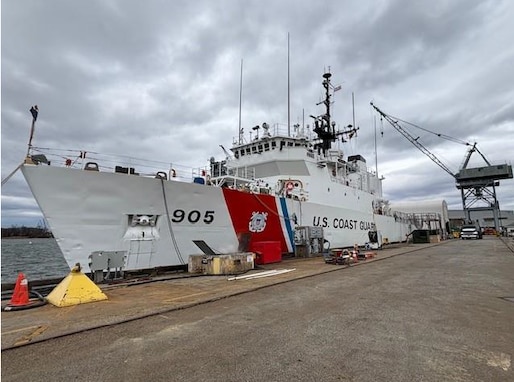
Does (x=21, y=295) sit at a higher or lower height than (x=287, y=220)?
lower

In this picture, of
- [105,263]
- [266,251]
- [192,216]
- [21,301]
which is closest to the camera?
[21,301]

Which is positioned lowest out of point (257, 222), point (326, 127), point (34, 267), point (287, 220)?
point (34, 267)

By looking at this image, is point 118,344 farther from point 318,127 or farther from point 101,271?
point 318,127

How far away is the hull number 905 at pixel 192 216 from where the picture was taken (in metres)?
9.45

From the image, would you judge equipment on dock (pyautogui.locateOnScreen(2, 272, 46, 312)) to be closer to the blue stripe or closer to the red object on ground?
the red object on ground

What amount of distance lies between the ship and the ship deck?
1414 millimetres

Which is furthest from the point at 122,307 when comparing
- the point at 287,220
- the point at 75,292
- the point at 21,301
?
the point at 287,220

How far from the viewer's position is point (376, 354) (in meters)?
3.07

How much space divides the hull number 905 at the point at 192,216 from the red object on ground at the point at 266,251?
224 centimetres

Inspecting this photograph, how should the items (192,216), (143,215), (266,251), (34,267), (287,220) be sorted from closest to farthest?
1. (143,215)
2. (192,216)
3. (266,251)
4. (287,220)
5. (34,267)

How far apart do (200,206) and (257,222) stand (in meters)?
2.92

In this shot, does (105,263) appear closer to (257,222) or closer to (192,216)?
(192,216)

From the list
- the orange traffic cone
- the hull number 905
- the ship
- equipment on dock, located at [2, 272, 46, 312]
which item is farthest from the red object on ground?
the orange traffic cone

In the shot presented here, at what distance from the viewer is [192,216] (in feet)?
32.2
